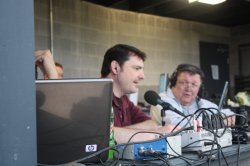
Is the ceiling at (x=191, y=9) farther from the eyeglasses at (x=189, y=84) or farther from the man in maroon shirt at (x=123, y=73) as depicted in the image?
the man in maroon shirt at (x=123, y=73)

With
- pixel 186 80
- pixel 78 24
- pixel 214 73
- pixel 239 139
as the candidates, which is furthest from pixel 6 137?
pixel 214 73

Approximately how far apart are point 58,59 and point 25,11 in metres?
3.71

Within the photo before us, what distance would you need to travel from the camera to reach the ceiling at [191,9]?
5426 millimetres

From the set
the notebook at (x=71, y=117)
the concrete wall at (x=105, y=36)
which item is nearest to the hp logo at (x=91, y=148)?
the notebook at (x=71, y=117)

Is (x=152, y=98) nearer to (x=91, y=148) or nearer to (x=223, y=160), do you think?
(x=223, y=160)

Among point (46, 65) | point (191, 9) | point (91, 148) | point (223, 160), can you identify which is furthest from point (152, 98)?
point (191, 9)

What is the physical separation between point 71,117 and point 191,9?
5.10m

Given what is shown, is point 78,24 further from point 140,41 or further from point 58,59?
point 140,41

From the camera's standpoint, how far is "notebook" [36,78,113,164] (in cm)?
109

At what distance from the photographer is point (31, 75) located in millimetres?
898

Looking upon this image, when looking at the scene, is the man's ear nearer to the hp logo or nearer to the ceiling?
Answer: the hp logo

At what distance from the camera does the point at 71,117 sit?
112 cm

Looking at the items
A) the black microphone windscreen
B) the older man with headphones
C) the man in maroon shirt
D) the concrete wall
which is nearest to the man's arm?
the man in maroon shirt

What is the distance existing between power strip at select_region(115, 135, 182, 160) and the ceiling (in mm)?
3974
